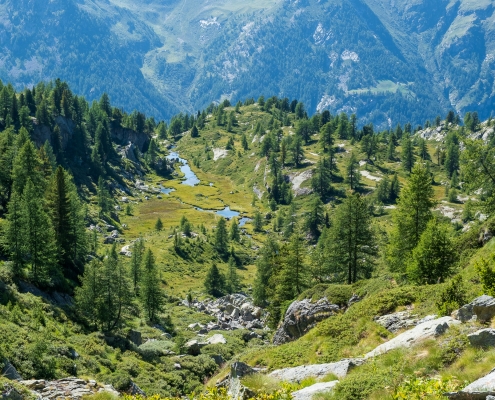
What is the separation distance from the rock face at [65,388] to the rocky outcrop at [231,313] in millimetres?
38285

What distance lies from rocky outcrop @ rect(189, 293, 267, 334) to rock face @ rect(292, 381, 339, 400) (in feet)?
164

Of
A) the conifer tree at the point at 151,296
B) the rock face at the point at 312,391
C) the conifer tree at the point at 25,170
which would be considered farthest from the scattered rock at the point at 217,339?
the rock face at the point at 312,391

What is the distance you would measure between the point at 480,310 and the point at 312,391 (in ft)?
27.4

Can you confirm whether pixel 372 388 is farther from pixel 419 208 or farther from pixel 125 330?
pixel 125 330

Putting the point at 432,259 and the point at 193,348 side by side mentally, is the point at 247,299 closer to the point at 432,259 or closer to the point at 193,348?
the point at 193,348

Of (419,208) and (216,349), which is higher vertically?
(419,208)

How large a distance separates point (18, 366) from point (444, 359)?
907 inches

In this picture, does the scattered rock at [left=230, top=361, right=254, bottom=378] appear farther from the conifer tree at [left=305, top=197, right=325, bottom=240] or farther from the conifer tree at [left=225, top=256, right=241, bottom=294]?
the conifer tree at [left=305, top=197, right=325, bottom=240]

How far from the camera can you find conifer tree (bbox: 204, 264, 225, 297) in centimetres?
9554

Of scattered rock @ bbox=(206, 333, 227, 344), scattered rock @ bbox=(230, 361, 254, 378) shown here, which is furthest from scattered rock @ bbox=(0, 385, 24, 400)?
scattered rock @ bbox=(206, 333, 227, 344)

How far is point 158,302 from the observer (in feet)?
211

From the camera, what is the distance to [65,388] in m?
24.1

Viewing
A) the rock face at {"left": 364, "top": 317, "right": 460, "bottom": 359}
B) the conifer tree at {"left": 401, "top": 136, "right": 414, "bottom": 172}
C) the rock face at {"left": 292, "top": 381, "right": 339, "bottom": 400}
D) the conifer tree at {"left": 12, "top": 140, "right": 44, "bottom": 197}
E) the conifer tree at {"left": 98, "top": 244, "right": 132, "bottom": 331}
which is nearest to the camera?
the rock face at {"left": 292, "top": 381, "right": 339, "bottom": 400}

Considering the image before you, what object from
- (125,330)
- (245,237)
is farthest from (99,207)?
(125,330)
